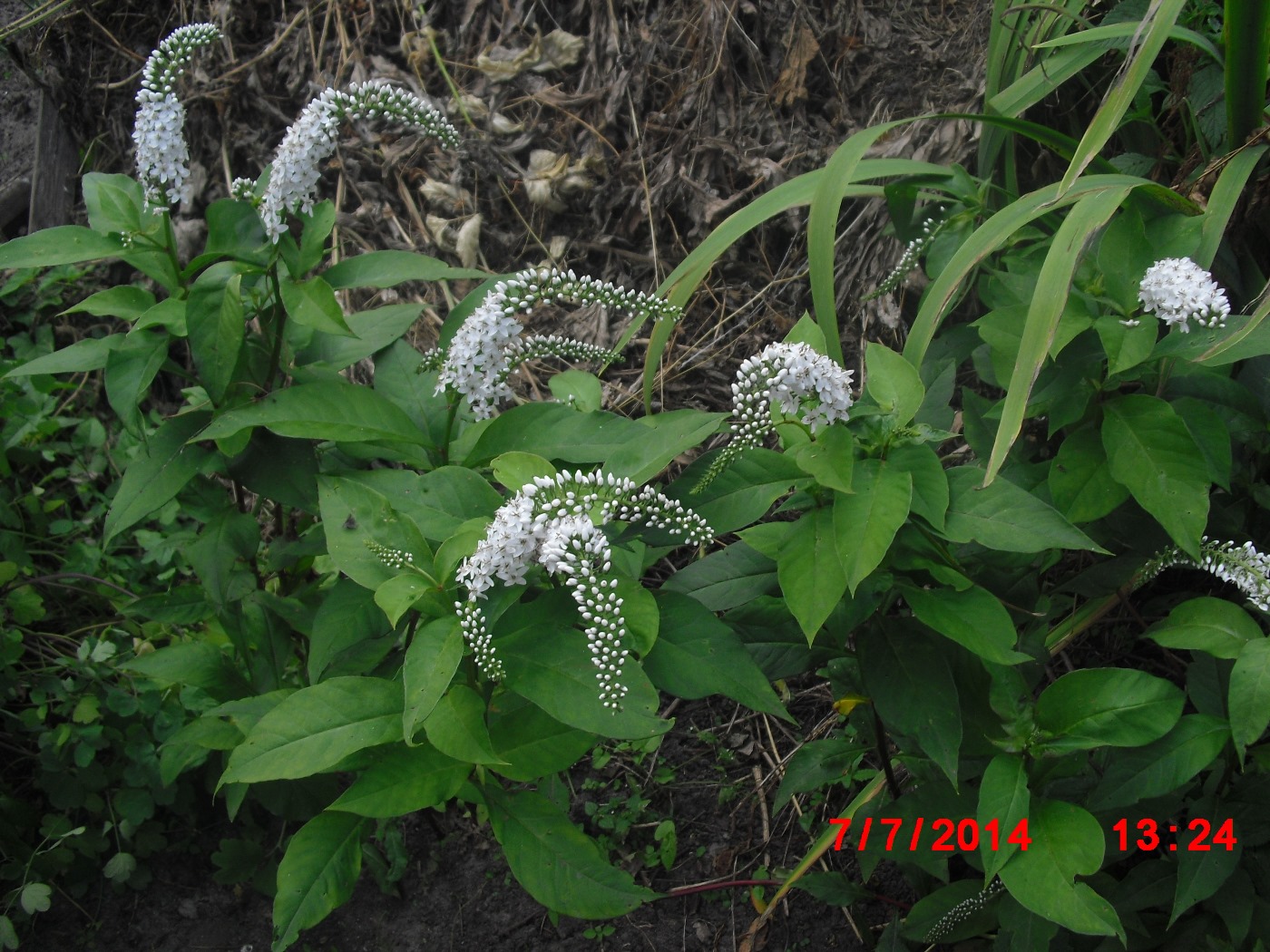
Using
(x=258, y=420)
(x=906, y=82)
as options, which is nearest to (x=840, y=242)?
(x=906, y=82)

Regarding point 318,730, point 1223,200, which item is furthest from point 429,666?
point 1223,200

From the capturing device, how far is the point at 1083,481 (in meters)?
1.57

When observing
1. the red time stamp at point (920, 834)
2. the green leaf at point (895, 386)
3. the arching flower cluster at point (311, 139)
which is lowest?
the red time stamp at point (920, 834)

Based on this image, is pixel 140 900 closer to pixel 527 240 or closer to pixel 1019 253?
pixel 527 240

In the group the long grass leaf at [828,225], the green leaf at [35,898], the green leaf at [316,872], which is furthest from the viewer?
the green leaf at [35,898]

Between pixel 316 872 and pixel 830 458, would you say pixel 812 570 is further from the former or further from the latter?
pixel 316 872

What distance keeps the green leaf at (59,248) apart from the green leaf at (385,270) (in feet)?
1.18

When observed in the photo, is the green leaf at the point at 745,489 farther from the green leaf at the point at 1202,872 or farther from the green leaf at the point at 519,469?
the green leaf at the point at 1202,872

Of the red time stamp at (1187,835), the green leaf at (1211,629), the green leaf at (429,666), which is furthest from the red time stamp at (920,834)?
the green leaf at (429,666)

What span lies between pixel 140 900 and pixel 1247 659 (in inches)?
89.2

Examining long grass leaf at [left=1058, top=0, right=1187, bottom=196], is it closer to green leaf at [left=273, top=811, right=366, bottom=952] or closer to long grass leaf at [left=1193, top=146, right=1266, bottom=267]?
long grass leaf at [left=1193, top=146, right=1266, bottom=267]

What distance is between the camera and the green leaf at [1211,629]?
145 cm

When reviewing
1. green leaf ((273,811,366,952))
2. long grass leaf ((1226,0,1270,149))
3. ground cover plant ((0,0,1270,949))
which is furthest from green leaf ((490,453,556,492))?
long grass leaf ((1226,0,1270,149))

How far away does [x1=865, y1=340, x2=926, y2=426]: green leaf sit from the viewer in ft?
4.68
